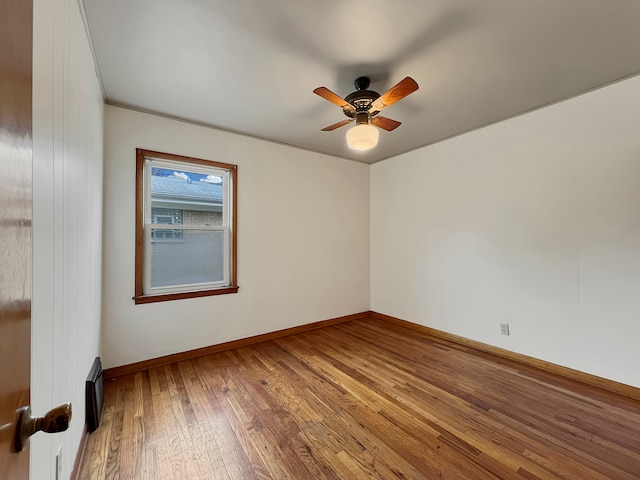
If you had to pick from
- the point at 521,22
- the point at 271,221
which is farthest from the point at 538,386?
the point at 271,221

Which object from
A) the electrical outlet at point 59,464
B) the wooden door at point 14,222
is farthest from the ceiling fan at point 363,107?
the electrical outlet at point 59,464

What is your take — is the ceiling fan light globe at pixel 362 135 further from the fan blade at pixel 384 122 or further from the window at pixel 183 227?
the window at pixel 183 227

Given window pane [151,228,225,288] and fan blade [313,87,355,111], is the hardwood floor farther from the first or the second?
fan blade [313,87,355,111]

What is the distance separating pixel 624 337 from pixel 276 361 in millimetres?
3077

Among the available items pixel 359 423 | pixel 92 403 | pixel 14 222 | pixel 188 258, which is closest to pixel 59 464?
pixel 92 403

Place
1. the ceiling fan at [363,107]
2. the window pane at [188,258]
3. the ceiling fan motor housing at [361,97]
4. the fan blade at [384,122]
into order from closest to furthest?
the ceiling fan at [363,107]
the ceiling fan motor housing at [361,97]
the fan blade at [384,122]
the window pane at [188,258]

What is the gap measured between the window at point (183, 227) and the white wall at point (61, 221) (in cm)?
85

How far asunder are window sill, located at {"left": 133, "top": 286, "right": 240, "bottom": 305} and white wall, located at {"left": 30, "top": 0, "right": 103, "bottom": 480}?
0.78 metres

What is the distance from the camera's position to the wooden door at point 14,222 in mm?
458

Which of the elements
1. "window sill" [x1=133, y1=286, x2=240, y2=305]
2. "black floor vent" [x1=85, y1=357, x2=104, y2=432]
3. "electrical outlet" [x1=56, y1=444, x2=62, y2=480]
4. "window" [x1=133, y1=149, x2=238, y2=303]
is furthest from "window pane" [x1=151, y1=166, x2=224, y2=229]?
"electrical outlet" [x1=56, y1=444, x2=62, y2=480]

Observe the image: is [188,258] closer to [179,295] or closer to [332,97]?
[179,295]

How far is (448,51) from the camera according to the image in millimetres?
1896

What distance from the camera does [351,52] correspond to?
1913mm

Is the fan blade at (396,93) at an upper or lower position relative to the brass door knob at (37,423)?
upper
